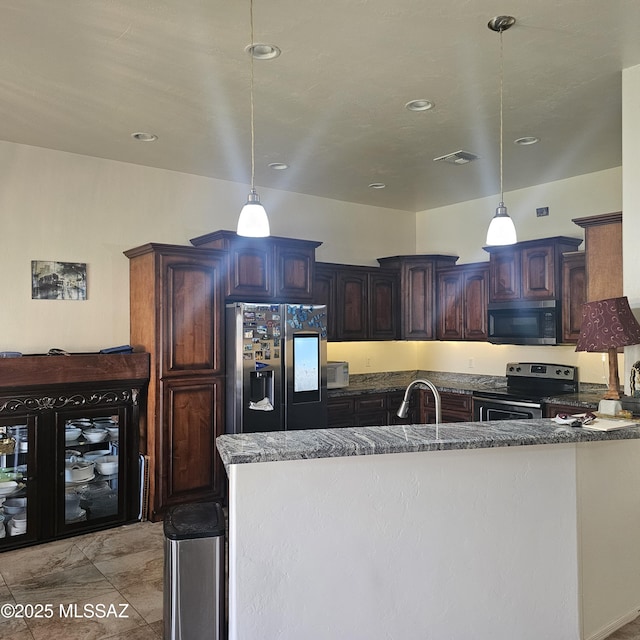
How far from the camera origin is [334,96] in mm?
3518

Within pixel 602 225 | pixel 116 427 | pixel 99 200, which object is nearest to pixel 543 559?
pixel 602 225

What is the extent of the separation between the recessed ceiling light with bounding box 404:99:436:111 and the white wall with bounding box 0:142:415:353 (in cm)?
229

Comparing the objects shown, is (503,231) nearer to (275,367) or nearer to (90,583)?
(275,367)

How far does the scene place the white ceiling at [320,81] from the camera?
103 inches

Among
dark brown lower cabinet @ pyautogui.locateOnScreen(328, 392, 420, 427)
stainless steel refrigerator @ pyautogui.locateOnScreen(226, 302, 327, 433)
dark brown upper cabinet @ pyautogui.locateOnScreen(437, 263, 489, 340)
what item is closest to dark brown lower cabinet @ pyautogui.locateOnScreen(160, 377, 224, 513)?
stainless steel refrigerator @ pyautogui.locateOnScreen(226, 302, 327, 433)

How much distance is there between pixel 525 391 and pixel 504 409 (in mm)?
381

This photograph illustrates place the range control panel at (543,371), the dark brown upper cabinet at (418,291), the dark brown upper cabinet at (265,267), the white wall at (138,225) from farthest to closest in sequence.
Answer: the dark brown upper cabinet at (418,291) → the range control panel at (543,371) → the dark brown upper cabinet at (265,267) → the white wall at (138,225)

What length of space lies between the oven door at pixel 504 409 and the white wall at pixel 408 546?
2.42m

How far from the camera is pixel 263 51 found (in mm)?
2926

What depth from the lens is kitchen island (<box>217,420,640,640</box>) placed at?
215 cm

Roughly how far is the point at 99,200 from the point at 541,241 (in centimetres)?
387

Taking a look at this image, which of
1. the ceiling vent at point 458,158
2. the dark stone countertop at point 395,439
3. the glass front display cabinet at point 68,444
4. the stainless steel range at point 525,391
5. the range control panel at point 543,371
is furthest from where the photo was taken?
the range control panel at point 543,371

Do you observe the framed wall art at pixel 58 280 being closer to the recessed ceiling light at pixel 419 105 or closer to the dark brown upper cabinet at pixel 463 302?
the recessed ceiling light at pixel 419 105

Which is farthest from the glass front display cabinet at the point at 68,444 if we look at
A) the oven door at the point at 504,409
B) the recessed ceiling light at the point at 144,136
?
the oven door at the point at 504,409
